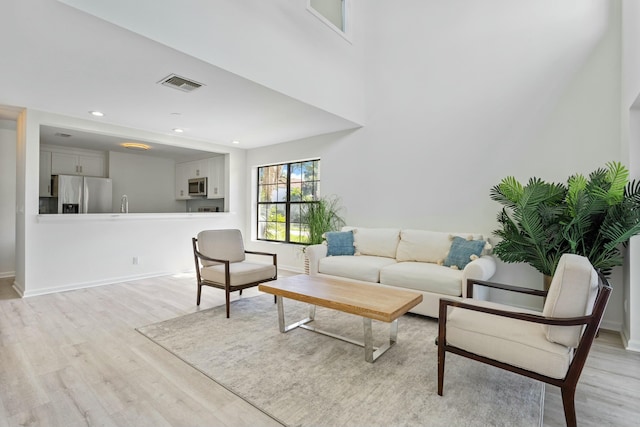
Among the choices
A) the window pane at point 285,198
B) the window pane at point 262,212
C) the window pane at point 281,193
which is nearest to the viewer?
the window pane at point 285,198

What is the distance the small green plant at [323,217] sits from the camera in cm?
489

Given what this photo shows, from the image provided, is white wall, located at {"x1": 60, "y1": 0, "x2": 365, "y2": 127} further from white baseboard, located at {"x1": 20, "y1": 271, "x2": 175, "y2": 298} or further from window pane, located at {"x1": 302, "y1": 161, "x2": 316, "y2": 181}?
white baseboard, located at {"x1": 20, "y1": 271, "x2": 175, "y2": 298}

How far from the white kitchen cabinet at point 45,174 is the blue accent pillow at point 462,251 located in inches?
264

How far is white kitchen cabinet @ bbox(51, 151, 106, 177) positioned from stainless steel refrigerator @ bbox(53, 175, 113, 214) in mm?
387

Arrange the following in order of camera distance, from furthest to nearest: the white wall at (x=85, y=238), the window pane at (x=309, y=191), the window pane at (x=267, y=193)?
the window pane at (x=267, y=193) → the window pane at (x=309, y=191) → the white wall at (x=85, y=238)

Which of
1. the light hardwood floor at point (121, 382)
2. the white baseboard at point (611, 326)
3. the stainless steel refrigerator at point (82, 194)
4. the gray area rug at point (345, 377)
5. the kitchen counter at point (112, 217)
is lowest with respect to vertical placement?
the light hardwood floor at point (121, 382)

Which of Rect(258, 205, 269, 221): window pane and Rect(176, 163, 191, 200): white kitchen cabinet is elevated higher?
Rect(176, 163, 191, 200): white kitchen cabinet

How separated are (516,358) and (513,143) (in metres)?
2.72

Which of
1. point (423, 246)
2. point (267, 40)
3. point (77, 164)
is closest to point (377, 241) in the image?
point (423, 246)

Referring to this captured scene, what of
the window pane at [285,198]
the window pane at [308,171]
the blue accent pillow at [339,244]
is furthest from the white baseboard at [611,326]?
the window pane at [308,171]

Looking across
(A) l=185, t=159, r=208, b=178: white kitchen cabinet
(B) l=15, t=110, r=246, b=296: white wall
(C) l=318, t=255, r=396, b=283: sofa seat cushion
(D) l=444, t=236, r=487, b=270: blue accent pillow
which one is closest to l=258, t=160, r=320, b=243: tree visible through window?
(B) l=15, t=110, r=246, b=296: white wall

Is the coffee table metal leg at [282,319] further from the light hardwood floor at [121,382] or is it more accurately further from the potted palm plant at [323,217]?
the potted palm plant at [323,217]

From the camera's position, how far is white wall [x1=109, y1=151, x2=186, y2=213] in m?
6.39

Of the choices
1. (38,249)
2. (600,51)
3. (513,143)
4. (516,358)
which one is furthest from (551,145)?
(38,249)
